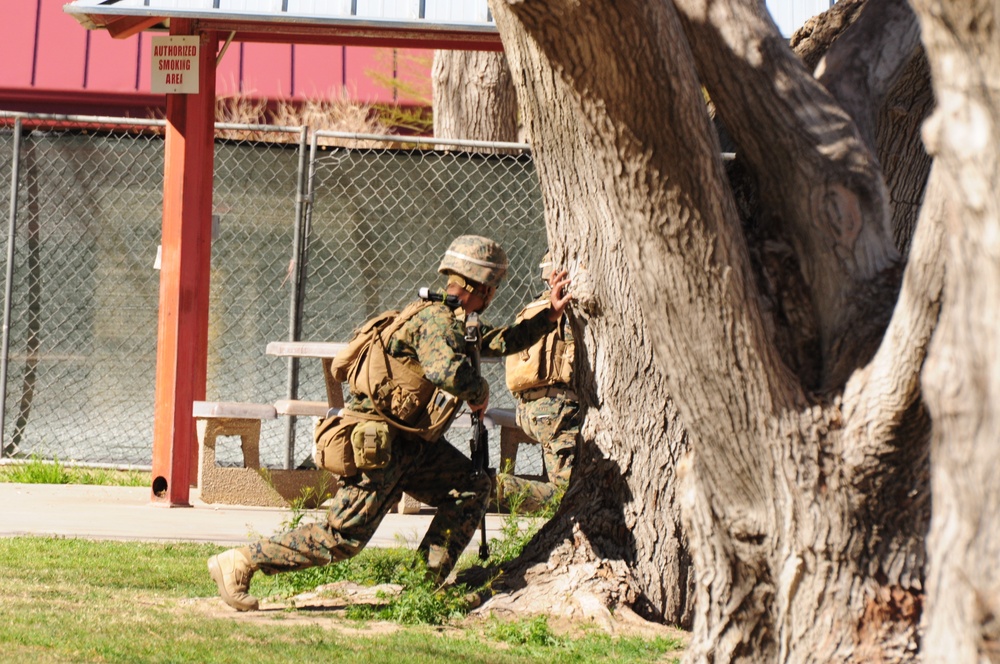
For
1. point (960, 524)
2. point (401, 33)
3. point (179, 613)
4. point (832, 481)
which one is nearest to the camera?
point (960, 524)

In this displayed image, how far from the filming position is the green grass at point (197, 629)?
13.9ft

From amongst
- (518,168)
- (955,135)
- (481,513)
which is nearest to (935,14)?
(955,135)

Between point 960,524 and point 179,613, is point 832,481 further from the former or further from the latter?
point 179,613

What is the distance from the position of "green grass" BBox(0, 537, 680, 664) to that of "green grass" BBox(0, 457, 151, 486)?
2634mm

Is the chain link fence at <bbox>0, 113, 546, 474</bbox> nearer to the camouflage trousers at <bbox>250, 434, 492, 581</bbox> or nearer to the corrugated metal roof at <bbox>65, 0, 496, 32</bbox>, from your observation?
the corrugated metal roof at <bbox>65, 0, 496, 32</bbox>

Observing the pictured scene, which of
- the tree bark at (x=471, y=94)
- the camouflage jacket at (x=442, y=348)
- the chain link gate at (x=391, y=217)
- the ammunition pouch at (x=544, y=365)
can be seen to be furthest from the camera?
the tree bark at (x=471, y=94)

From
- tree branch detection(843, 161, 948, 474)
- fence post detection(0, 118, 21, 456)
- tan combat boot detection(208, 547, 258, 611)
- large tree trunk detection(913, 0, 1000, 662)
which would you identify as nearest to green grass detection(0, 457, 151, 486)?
fence post detection(0, 118, 21, 456)

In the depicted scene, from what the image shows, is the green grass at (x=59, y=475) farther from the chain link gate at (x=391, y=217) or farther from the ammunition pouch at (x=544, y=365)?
the ammunition pouch at (x=544, y=365)

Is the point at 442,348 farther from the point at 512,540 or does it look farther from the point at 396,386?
the point at 512,540

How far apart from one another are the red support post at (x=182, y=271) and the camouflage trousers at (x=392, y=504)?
257 cm

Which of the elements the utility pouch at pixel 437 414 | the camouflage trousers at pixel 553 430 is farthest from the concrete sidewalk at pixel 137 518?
the utility pouch at pixel 437 414

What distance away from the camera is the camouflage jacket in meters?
4.91

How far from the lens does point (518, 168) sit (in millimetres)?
8703

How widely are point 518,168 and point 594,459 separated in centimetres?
403
